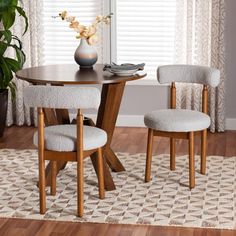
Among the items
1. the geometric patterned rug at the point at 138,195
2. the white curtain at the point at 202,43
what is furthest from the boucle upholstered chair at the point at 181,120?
the white curtain at the point at 202,43

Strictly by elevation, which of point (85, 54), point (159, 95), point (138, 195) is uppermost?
point (85, 54)

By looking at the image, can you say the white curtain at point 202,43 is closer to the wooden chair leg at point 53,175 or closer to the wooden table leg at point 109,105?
the wooden table leg at point 109,105

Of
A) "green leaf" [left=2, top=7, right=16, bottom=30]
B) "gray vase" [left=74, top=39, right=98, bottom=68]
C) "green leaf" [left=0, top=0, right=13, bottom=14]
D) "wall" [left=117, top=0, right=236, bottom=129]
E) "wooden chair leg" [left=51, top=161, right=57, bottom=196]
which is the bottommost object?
"wooden chair leg" [left=51, top=161, right=57, bottom=196]

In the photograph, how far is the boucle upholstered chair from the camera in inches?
181

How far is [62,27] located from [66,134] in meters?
2.60

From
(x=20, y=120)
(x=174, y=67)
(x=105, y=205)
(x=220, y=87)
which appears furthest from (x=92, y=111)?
(x=105, y=205)

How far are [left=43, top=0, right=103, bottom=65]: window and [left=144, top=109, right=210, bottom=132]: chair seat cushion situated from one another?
6.45ft

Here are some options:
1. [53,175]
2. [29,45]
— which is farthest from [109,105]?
[29,45]

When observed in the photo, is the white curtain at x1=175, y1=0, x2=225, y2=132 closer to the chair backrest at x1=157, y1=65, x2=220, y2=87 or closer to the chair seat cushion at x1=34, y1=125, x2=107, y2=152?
the chair backrest at x1=157, y1=65, x2=220, y2=87

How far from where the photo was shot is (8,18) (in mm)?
5988

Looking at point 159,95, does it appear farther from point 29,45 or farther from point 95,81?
point 95,81

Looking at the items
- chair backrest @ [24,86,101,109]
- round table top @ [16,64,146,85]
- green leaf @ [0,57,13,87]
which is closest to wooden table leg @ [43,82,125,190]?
round table top @ [16,64,146,85]

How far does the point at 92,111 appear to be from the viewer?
22.1 ft

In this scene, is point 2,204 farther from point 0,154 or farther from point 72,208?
point 0,154
